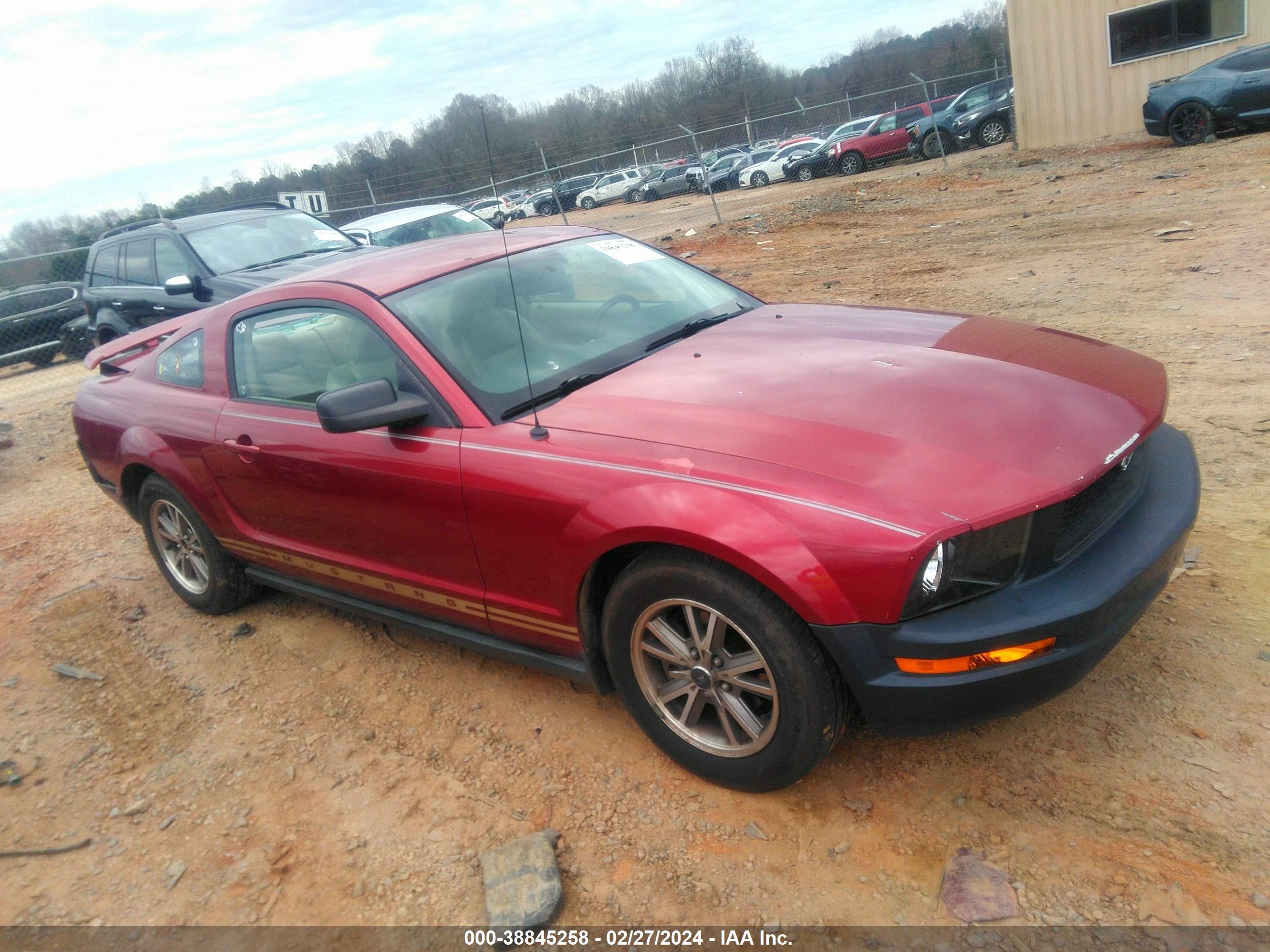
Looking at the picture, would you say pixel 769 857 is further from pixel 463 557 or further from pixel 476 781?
pixel 463 557

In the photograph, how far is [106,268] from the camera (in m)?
10.1

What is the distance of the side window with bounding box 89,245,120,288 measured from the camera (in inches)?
389

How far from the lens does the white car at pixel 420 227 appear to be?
1163 cm

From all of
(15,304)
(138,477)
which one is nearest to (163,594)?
(138,477)

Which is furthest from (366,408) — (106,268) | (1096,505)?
(106,268)

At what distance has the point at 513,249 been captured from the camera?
12.4 ft

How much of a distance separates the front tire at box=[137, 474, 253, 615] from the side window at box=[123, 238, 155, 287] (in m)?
5.46

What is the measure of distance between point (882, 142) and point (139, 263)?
64.4ft

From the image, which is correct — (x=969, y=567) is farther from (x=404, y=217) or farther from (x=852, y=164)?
(x=852, y=164)

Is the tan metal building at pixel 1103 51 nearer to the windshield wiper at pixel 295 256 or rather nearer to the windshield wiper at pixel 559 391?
the windshield wiper at pixel 295 256

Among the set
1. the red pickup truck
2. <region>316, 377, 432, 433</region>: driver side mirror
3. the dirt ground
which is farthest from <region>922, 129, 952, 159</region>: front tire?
<region>316, 377, 432, 433</region>: driver side mirror

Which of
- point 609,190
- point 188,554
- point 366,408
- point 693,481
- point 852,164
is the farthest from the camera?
point 609,190

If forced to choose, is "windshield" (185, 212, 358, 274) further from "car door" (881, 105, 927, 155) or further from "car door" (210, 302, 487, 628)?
"car door" (881, 105, 927, 155)

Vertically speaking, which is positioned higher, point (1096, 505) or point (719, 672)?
point (1096, 505)
